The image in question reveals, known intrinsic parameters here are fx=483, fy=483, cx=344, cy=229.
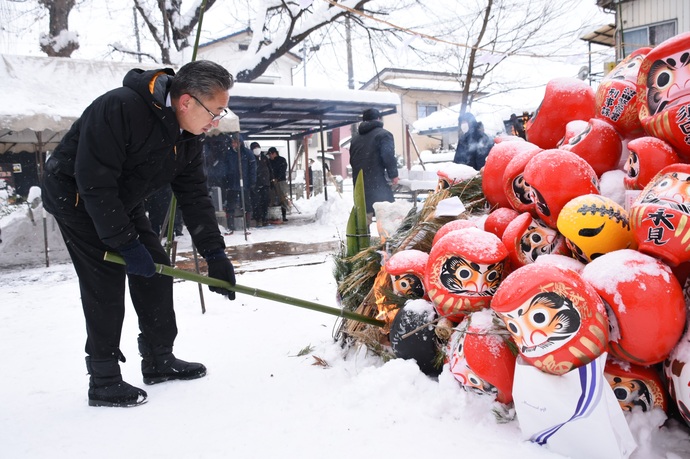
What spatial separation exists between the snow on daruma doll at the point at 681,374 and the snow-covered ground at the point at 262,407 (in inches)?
5.6

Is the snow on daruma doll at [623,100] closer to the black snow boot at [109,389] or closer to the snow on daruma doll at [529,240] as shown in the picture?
the snow on daruma doll at [529,240]

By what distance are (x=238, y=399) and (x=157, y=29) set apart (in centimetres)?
1485

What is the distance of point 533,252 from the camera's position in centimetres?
207

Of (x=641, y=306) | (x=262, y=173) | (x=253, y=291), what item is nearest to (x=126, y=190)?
(x=253, y=291)

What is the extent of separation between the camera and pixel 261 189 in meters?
11.2

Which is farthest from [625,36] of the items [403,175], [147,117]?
[147,117]

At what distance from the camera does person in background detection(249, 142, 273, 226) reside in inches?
435

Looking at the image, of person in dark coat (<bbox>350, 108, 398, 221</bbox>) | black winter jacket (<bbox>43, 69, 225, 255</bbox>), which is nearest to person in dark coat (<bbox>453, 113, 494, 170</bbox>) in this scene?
person in dark coat (<bbox>350, 108, 398, 221</bbox>)

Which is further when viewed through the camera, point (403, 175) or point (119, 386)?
point (403, 175)

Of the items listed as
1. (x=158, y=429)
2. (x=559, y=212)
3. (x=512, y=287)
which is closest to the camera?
(x=512, y=287)

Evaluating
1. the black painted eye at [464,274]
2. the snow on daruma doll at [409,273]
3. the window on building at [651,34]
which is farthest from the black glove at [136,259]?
the window on building at [651,34]

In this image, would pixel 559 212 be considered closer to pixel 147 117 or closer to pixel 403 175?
pixel 147 117

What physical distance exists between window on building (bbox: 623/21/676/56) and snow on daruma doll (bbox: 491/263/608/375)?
12.1 meters

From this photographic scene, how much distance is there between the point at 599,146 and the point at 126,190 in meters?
2.27
